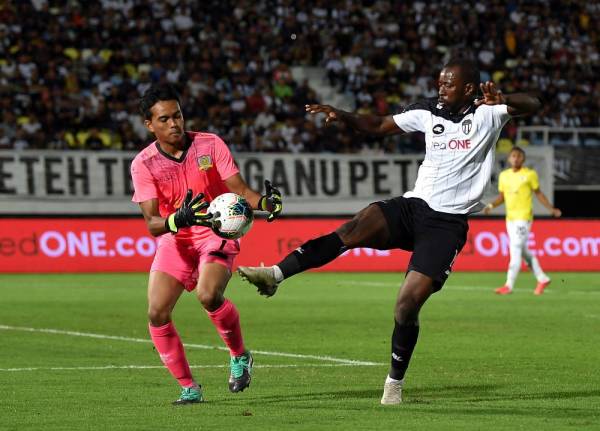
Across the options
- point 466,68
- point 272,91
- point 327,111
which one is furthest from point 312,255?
point 272,91

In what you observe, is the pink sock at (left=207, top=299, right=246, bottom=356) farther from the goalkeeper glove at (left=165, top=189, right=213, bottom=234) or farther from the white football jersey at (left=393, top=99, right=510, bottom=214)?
the white football jersey at (left=393, top=99, right=510, bottom=214)

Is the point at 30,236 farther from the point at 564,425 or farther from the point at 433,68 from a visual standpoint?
the point at 564,425

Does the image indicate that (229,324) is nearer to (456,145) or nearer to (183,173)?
(183,173)

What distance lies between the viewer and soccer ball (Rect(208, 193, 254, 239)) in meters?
9.48

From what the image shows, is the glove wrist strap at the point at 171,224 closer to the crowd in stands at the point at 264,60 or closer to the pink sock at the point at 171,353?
the pink sock at the point at 171,353

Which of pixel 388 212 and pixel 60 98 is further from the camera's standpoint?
pixel 60 98

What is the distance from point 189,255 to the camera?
10.1 meters

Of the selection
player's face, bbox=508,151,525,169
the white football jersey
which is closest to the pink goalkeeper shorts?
the white football jersey

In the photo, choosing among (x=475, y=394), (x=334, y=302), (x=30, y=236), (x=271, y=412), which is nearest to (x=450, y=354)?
(x=475, y=394)

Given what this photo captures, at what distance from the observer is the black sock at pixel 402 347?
9.91m

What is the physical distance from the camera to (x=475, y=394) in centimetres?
1052

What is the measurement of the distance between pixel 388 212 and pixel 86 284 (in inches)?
619

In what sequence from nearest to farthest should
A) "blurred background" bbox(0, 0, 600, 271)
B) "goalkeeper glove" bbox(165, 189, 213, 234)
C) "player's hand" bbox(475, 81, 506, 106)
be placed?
"goalkeeper glove" bbox(165, 189, 213, 234)
"player's hand" bbox(475, 81, 506, 106)
"blurred background" bbox(0, 0, 600, 271)

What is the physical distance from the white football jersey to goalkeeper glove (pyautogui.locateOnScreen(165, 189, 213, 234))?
1.76 meters
